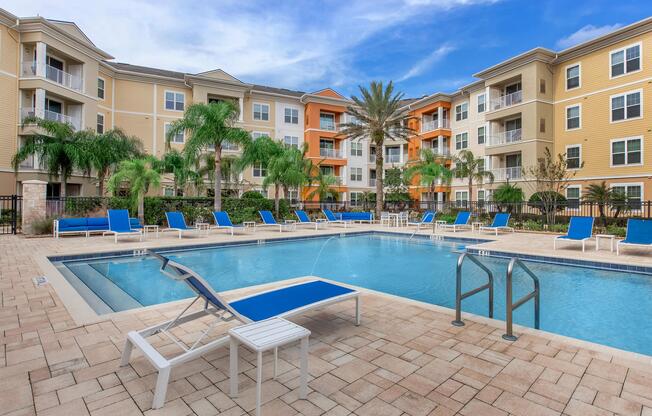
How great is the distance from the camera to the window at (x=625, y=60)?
20312 millimetres

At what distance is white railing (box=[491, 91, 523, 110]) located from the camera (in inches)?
1000

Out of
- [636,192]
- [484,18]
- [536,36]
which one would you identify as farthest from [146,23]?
[636,192]

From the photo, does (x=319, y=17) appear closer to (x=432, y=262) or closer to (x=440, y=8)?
(x=440, y=8)

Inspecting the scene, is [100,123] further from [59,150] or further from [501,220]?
[501,220]

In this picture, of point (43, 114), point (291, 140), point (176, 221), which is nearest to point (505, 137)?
point (291, 140)

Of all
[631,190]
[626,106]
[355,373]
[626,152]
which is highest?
[626,106]

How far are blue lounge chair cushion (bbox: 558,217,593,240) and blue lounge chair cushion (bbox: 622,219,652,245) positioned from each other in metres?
0.98

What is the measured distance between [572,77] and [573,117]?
2683 millimetres

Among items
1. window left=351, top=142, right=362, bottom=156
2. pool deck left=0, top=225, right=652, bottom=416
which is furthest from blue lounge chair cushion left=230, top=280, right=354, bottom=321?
window left=351, top=142, right=362, bottom=156

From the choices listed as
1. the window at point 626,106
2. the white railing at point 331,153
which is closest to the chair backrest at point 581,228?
the window at point 626,106

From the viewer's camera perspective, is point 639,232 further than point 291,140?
No

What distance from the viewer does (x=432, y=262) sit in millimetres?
9531

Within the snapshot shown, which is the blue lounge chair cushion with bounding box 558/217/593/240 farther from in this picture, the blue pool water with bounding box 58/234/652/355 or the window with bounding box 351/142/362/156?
the window with bounding box 351/142/362/156

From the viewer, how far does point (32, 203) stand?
1333 centimetres
